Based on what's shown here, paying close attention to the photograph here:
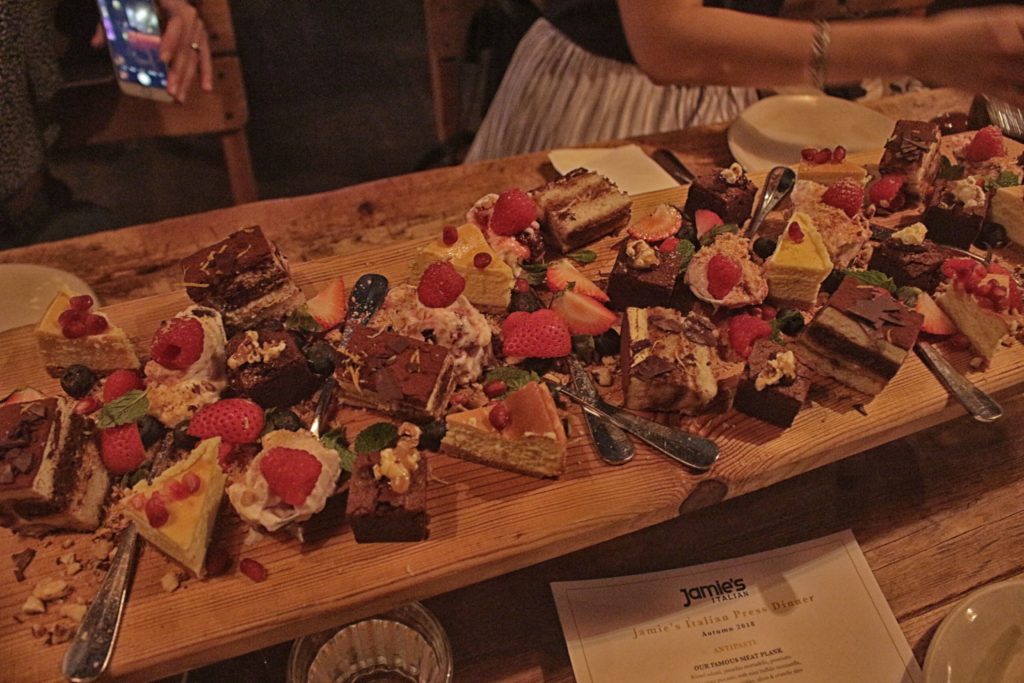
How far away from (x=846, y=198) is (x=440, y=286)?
145cm

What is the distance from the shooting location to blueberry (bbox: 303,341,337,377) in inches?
74.0

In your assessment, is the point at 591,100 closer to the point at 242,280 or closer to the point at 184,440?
the point at 242,280

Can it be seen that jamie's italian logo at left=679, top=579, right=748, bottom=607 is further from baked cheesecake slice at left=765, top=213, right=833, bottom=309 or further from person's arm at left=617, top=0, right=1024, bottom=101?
person's arm at left=617, top=0, right=1024, bottom=101

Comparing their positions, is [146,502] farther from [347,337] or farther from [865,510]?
[865,510]

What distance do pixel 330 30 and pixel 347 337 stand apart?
5.08 metres

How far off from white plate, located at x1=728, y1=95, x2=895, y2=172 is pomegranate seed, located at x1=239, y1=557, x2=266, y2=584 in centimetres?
241

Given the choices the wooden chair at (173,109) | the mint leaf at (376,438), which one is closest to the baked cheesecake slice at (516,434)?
the mint leaf at (376,438)

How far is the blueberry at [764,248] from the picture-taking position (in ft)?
7.31

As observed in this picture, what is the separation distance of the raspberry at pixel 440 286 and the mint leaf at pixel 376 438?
373 millimetres

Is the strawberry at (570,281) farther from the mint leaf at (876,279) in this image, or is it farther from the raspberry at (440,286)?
the mint leaf at (876,279)

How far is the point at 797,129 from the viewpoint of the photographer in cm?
311

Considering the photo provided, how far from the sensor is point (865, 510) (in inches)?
82.3

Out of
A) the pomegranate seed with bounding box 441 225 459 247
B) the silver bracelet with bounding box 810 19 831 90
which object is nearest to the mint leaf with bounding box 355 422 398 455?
the pomegranate seed with bounding box 441 225 459 247

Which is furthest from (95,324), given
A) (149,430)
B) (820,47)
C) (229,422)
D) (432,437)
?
(820,47)
